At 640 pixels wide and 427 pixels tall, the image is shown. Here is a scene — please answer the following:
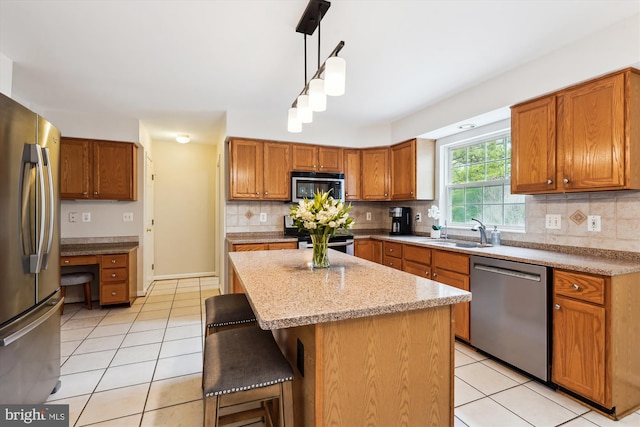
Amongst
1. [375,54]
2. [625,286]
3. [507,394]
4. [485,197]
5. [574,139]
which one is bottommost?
[507,394]

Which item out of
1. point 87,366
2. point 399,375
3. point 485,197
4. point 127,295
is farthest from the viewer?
point 127,295

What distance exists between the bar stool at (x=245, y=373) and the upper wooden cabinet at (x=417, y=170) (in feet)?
9.98

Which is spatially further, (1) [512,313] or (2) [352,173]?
(2) [352,173]

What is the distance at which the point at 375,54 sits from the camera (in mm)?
2418

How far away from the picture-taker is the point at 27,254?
1609 mm

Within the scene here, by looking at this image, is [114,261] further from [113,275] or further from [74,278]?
[74,278]

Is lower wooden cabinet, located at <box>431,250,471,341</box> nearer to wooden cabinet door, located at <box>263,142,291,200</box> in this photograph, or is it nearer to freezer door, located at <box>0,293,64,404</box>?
wooden cabinet door, located at <box>263,142,291,200</box>

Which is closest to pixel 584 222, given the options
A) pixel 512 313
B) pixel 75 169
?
pixel 512 313

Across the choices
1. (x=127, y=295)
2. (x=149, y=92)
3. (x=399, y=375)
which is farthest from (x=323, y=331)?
(x=127, y=295)

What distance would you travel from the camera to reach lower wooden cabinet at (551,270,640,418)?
180 centimetres

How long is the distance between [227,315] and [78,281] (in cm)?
281

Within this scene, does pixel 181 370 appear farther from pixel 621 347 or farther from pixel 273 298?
pixel 621 347

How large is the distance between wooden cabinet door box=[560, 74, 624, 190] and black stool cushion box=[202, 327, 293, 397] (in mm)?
2348

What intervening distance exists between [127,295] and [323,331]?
3.63 metres
